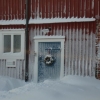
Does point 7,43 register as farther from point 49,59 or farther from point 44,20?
point 49,59

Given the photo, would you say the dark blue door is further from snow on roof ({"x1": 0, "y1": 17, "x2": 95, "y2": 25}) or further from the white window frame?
snow on roof ({"x1": 0, "y1": 17, "x2": 95, "y2": 25})

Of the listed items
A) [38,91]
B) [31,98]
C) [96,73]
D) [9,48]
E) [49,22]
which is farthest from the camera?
[9,48]

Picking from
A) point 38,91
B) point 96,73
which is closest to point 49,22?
point 96,73

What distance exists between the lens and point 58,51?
11.1 metres

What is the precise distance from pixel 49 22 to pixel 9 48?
231 centimetres

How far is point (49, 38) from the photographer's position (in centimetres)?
1116

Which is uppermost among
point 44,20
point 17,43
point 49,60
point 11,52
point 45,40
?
point 44,20

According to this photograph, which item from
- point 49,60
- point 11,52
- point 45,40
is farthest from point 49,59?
point 11,52

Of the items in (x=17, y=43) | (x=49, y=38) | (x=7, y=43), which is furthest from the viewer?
(x=7, y=43)

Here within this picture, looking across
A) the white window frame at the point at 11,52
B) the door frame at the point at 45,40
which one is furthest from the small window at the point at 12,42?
the door frame at the point at 45,40

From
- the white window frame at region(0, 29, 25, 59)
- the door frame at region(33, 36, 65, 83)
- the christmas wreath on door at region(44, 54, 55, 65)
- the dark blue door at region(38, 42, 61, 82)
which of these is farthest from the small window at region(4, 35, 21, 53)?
the christmas wreath on door at region(44, 54, 55, 65)

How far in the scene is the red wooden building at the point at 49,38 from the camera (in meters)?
10.6

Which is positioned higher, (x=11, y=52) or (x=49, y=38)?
(x=49, y=38)

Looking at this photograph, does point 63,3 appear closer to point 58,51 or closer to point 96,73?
point 58,51
